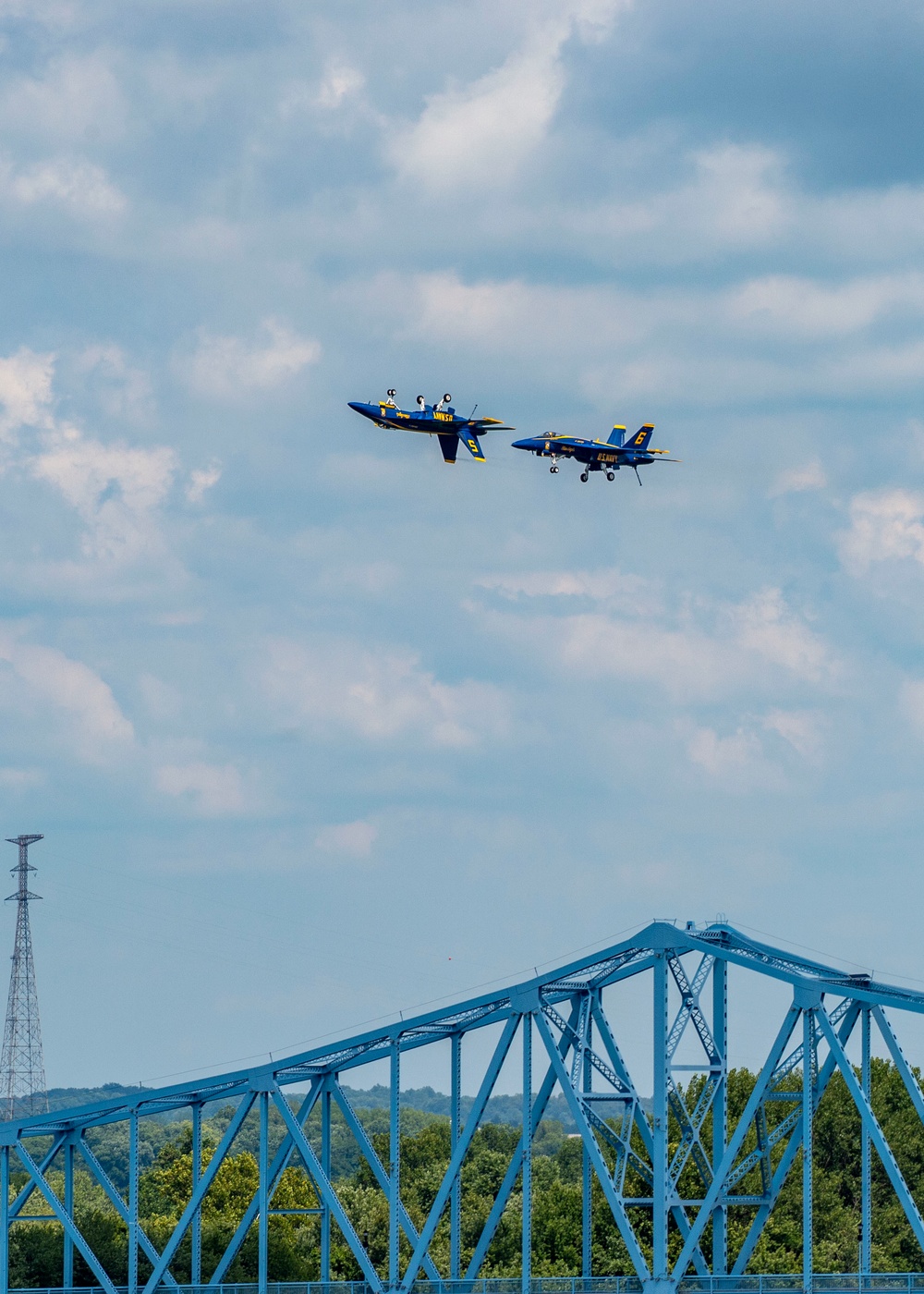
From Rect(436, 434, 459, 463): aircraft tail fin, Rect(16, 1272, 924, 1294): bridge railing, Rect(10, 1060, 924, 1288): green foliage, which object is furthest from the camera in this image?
Rect(436, 434, 459, 463): aircraft tail fin

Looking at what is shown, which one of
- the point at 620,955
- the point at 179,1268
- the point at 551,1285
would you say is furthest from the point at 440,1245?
→ the point at 620,955

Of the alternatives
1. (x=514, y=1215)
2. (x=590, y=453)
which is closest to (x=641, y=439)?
(x=590, y=453)

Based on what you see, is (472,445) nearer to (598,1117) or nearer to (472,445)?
(472,445)

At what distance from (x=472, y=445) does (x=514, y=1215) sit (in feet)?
149

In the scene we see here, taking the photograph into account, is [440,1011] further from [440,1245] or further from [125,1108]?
[440,1245]

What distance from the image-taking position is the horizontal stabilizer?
353 ft

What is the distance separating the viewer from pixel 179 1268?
11969 centimetres

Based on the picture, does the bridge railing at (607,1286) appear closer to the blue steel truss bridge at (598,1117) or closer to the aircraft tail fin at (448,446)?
the blue steel truss bridge at (598,1117)

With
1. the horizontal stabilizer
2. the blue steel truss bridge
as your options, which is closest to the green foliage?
the blue steel truss bridge

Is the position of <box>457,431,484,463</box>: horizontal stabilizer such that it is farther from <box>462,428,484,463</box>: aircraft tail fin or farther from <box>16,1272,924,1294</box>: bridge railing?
<box>16,1272,924,1294</box>: bridge railing

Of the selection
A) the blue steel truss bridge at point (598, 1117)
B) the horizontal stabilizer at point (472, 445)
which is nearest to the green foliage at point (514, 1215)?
the blue steel truss bridge at point (598, 1117)

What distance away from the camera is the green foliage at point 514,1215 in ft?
351

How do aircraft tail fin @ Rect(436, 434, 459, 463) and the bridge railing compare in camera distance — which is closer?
the bridge railing

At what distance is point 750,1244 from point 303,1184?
226ft
